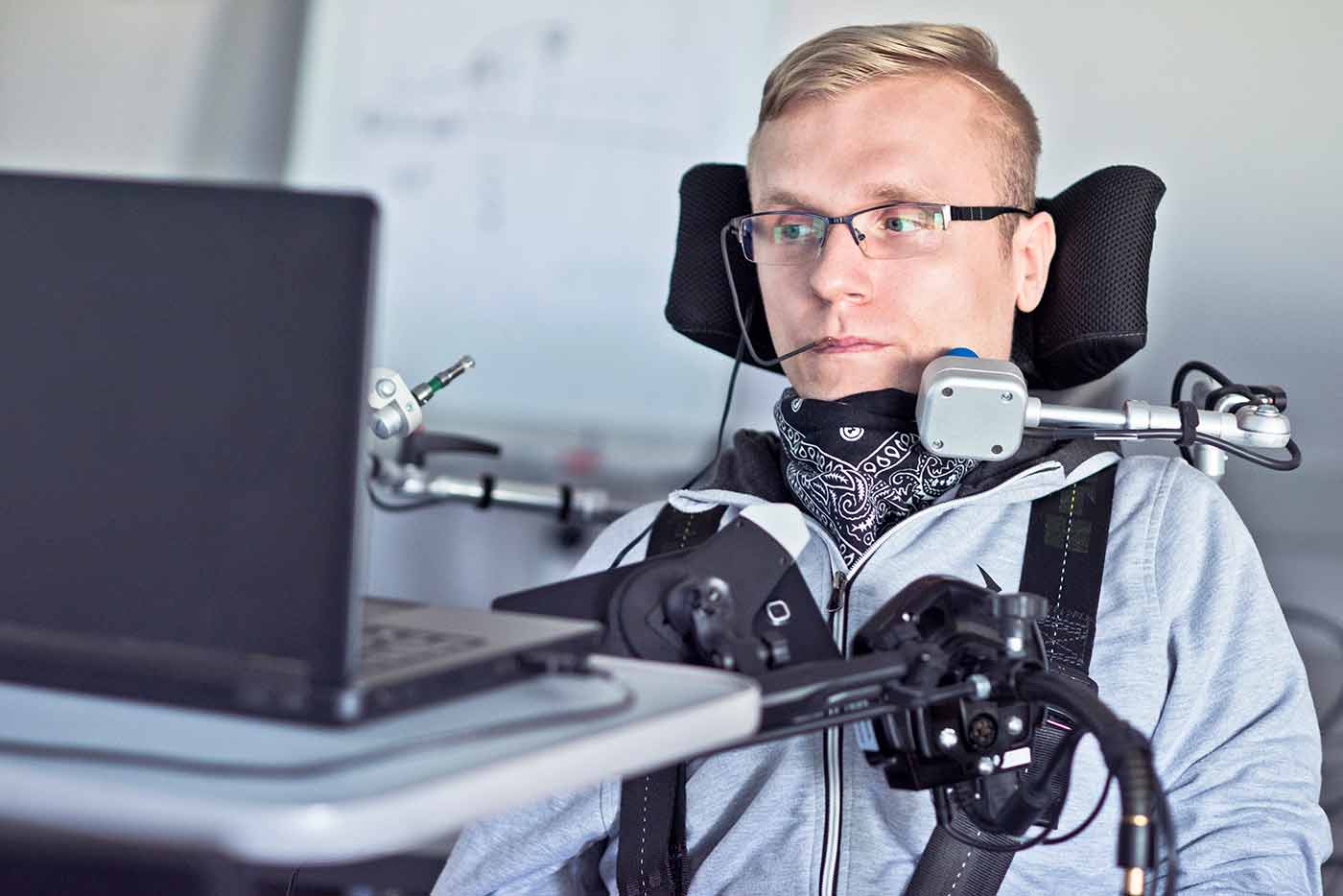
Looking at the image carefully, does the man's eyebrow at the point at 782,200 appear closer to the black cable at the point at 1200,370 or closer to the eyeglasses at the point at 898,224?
the eyeglasses at the point at 898,224

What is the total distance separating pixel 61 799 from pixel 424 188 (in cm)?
214

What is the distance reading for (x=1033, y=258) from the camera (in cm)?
167

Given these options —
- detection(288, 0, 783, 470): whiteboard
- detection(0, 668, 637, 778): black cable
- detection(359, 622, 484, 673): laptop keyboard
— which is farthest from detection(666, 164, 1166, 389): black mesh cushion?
detection(0, 668, 637, 778): black cable

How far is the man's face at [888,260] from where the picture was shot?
155cm

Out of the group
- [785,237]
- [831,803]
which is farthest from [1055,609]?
[785,237]

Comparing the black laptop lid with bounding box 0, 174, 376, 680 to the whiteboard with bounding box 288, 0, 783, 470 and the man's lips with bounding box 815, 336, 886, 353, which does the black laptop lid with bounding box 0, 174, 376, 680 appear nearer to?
the man's lips with bounding box 815, 336, 886, 353

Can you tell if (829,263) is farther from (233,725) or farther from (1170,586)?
(233,725)

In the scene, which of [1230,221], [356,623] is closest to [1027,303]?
[1230,221]

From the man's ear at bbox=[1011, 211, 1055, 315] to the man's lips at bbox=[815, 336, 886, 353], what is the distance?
222 millimetres

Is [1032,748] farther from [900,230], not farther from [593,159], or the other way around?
[593,159]

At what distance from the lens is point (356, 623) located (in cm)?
69

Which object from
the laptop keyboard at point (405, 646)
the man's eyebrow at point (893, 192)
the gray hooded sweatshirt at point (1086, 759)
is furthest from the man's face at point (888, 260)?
the laptop keyboard at point (405, 646)

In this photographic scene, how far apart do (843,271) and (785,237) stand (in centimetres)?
11

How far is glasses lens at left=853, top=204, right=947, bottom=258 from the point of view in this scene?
1.56 metres
